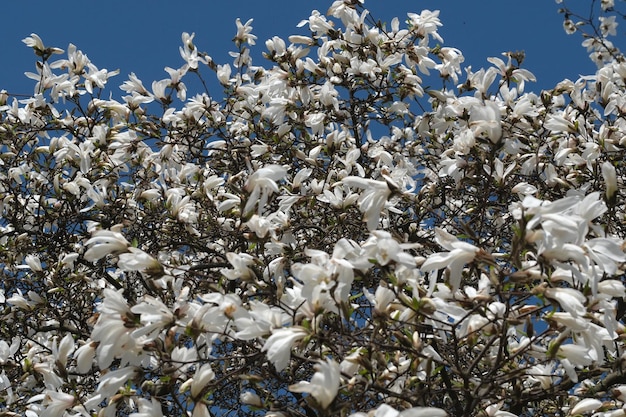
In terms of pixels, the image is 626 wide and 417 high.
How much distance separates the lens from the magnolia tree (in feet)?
7.93

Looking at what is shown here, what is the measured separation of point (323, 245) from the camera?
405 cm

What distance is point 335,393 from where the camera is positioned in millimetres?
2105

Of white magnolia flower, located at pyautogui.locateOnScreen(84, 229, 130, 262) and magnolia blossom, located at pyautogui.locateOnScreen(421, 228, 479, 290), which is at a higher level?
white magnolia flower, located at pyautogui.locateOnScreen(84, 229, 130, 262)

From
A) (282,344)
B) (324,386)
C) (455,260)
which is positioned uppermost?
(455,260)

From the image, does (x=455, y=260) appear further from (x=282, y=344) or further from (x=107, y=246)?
(x=107, y=246)

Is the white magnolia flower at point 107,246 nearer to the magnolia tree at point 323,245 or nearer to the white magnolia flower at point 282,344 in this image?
the magnolia tree at point 323,245

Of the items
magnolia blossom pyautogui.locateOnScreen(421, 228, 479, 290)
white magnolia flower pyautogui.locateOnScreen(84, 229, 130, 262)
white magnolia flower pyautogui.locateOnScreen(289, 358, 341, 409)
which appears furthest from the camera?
white magnolia flower pyautogui.locateOnScreen(84, 229, 130, 262)

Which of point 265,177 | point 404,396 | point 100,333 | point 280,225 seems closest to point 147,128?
point 280,225

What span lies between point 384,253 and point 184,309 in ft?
2.27

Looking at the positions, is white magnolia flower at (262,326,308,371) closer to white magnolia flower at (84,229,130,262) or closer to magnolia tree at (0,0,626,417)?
magnolia tree at (0,0,626,417)

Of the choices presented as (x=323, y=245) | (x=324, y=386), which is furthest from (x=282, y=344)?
(x=323, y=245)

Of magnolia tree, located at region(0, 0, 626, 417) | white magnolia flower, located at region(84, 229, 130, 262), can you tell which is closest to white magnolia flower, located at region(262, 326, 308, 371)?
magnolia tree, located at region(0, 0, 626, 417)

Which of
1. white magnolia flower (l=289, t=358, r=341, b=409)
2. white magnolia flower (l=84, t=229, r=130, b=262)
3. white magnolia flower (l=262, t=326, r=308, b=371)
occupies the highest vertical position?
white magnolia flower (l=84, t=229, r=130, b=262)

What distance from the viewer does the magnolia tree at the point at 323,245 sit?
2418 mm
